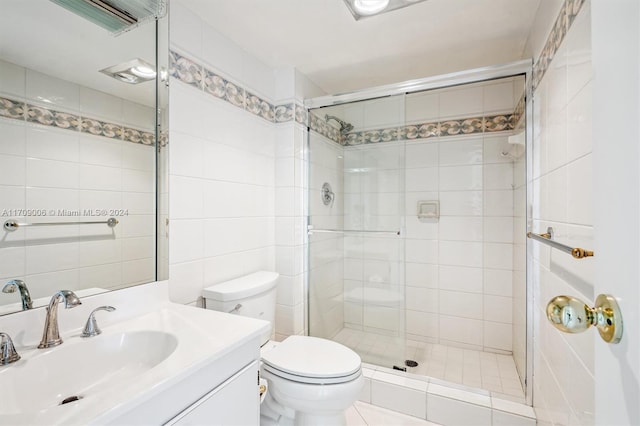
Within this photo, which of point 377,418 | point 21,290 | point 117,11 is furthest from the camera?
point 377,418

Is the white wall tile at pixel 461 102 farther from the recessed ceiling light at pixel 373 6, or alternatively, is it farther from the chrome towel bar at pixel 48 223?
the chrome towel bar at pixel 48 223

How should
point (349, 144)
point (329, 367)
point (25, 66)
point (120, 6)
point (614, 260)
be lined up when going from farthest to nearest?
1. point (349, 144)
2. point (329, 367)
3. point (120, 6)
4. point (25, 66)
5. point (614, 260)

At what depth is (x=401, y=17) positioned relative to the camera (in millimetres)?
1559

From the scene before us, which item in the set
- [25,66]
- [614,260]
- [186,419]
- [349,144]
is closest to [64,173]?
[25,66]

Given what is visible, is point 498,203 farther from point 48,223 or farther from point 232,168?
point 48,223

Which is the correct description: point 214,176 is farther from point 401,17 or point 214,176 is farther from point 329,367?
point 401,17

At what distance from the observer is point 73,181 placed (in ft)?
3.37

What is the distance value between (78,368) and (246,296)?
75 cm

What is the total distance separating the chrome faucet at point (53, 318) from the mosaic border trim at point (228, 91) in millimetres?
1056

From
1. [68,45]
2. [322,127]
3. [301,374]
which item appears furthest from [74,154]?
[322,127]

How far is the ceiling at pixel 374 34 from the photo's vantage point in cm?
149

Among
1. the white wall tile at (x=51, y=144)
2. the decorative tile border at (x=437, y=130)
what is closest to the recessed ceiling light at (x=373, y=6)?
the decorative tile border at (x=437, y=130)

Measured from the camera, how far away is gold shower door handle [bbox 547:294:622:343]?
1.30 ft

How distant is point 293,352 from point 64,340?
892 mm
